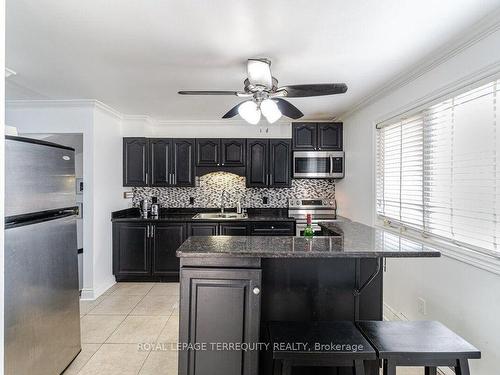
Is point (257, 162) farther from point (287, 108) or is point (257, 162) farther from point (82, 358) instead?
point (82, 358)

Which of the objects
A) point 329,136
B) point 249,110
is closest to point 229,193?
point 329,136

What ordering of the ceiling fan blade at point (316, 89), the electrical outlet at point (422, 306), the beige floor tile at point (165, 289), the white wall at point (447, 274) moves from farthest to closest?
1. the beige floor tile at point (165, 289)
2. the electrical outlet at point (422, 306)
3. the ceiling fan blade at point (316, 89)
4. the white wall at point (447, 274)

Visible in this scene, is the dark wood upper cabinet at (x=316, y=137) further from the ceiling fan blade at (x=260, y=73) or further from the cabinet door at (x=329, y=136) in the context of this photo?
the ceiling fan blade at (x=260, y=73)

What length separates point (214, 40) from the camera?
198 centimetres

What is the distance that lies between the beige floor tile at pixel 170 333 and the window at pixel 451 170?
2429 mm

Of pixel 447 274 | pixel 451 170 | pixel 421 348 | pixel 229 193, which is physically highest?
pixel 451 170

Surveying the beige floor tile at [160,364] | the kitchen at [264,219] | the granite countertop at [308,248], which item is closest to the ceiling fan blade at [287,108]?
the kitchen at [264,219]

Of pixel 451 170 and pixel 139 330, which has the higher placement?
pixel 451 170

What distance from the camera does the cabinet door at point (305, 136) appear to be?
429 cm

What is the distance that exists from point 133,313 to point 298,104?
Answer: 3124 mm

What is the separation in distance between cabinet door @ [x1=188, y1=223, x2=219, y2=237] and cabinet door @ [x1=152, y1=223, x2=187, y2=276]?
0.11 metres

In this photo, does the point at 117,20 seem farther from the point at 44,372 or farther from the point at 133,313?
the point at 133,313

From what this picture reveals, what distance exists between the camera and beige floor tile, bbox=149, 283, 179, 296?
3.62 m

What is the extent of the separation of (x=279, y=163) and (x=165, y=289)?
2439 millimetres
